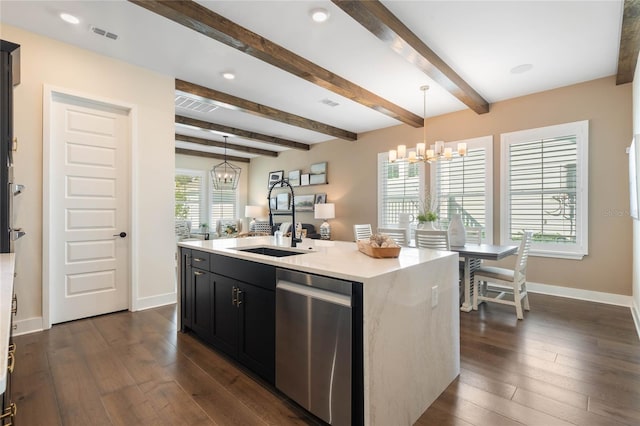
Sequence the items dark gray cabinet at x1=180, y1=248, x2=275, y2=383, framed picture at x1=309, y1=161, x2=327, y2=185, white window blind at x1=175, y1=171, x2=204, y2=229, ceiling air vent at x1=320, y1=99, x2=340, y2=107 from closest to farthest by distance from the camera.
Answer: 1. dark gray cabinet at x1=180, y1=248, x2=275, y2=383
2. ceiling air vent at x1=320, y1=99, x2=340, y2=107
3. framed picture at x1=309, y1=161, x2=327, y2=185
4. white window blind at x1=175, y1=171, x2=204, y2=229

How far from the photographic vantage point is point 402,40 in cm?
286

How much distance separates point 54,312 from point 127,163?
172cm

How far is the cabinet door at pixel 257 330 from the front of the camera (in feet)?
6.57

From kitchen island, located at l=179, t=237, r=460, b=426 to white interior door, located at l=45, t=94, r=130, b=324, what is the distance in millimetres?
2202

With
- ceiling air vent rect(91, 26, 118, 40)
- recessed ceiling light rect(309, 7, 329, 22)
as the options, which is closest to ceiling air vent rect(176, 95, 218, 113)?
ceiling air vent rect(91, 26, 118, 40)

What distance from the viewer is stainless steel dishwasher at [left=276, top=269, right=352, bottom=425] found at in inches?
60.8

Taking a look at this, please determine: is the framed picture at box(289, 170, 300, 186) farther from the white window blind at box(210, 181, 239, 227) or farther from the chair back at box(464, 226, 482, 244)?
the chair back at box(464, 226, 482, 244)

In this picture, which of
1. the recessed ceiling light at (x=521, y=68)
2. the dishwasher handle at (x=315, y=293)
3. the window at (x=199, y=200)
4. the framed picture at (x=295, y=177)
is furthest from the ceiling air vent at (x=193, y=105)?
the recessed ceiling light at (x=521, y=68)

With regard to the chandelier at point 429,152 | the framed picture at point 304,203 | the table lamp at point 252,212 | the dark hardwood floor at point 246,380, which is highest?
the chandelier at point 429,152

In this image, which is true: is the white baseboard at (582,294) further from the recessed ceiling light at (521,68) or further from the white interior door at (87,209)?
the white interior door at (87,209)

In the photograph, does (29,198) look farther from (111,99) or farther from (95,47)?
(95,47)

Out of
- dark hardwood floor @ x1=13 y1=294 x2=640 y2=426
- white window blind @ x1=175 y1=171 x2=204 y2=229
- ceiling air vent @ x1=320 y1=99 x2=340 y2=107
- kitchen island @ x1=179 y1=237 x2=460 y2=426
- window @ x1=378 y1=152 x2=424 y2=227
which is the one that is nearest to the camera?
kitchen island @ x1=179 y1=237 x2=460 y2=426

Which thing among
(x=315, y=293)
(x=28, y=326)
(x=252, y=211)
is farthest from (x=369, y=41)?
(x=252, y=211)

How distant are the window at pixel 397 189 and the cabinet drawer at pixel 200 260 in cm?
411
